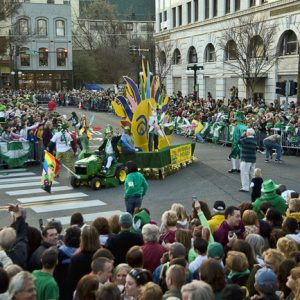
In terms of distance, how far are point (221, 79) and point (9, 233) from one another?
128 ft

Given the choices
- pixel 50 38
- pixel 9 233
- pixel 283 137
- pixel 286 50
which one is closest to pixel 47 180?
pixel 9 233

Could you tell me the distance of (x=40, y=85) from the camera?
227ft

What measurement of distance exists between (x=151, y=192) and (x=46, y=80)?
2225 inches

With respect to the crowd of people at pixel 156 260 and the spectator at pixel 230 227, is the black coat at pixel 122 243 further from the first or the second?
the spectator at pixel 230 227

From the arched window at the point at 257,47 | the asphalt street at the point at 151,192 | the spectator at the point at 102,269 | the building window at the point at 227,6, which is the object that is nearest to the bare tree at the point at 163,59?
the building window at the point at 227,6

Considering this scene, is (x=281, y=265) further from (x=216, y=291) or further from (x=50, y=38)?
(x=50, y=38)

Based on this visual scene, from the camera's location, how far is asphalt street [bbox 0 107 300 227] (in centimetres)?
1343

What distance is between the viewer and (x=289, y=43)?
119 feet

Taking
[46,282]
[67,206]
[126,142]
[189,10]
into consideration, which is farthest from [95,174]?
[189,10]

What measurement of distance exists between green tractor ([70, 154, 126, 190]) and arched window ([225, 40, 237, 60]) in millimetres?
24305

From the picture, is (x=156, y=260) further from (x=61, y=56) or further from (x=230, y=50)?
(x=61, y=56)

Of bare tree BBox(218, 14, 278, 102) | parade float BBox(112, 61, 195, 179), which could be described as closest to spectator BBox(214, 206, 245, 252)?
parade float BBox(112, 61, 195, 179)

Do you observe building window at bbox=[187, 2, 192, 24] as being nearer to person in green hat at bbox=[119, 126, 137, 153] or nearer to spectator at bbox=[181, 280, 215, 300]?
person in green hat at bbox=[119, 126, 137, 153]

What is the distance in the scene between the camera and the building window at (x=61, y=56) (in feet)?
225
